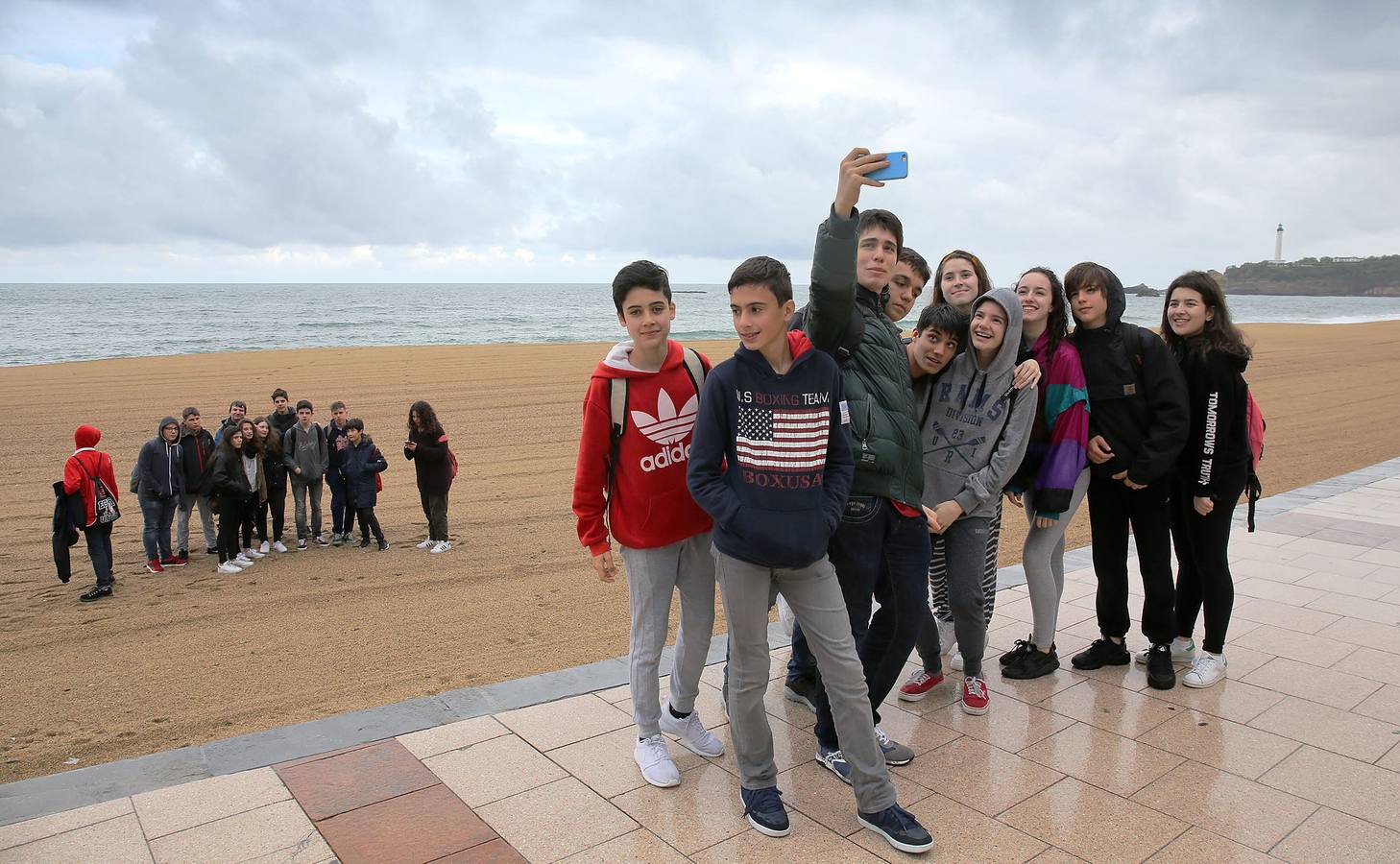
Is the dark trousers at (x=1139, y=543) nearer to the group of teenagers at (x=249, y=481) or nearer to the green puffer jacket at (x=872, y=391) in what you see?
the green puffer jacket at (x=872, y=391)

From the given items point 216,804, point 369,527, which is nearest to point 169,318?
point 369,527

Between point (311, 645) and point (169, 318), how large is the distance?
6395cm

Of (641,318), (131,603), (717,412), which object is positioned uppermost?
(641,318)

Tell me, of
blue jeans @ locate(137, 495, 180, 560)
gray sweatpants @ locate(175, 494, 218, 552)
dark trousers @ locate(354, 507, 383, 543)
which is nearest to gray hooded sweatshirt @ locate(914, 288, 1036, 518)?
dark trousers @ locate(354, 507, 383, 543)

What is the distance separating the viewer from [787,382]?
3195 mm

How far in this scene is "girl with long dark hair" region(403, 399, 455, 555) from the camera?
8664 millimetres

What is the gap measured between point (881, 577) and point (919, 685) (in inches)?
42.7

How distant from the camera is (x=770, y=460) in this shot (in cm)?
313

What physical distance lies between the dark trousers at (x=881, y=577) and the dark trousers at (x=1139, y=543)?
1.46 meters

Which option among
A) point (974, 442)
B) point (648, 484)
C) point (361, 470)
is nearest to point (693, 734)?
point (648, 484)

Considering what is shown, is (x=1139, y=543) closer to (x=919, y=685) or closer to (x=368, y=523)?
(x=919, y=685)

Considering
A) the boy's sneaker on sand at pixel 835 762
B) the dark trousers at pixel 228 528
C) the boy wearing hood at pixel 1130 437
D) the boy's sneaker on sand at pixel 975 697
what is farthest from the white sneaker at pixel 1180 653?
the dark trousers at pixel 228 528

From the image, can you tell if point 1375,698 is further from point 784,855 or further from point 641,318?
point 641,318

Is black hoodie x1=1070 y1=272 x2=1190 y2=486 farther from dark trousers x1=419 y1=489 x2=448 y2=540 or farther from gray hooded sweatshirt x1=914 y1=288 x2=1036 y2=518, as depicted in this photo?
dark trousers x1=419 y1=489 x2=448 y2=540
